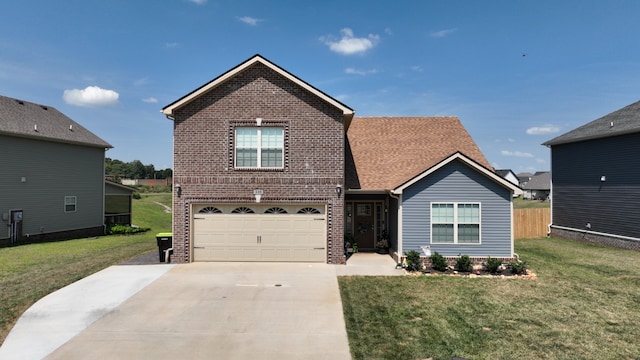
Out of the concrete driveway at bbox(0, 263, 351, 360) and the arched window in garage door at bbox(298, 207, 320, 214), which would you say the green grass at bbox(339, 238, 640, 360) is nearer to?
the concrete driveway at bbox(0, 263, 351, 360)

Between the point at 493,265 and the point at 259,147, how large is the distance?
9459 mm

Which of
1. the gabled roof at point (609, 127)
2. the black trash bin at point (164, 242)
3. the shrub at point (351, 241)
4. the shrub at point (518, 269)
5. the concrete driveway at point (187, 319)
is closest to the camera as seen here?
the concrete driveway at point (187, 319)

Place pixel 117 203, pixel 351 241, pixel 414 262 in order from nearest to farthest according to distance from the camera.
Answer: pixel 414 262, pixel 351 241, pixel 117 203

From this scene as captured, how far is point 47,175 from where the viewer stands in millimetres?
20984

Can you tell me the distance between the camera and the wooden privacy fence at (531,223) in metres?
21.7

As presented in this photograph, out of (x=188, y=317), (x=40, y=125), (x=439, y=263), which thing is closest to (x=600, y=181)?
(x=439, y=263)

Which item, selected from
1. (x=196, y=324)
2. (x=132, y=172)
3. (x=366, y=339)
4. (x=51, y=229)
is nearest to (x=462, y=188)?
(x=366, y=339)

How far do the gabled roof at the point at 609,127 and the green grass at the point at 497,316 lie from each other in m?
8.71

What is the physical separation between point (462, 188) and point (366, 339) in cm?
817

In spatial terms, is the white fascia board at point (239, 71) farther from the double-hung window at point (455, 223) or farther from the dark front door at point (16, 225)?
the dark front door at point (16, 225)

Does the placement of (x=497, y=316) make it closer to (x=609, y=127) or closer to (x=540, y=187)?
(x=609, y=127)

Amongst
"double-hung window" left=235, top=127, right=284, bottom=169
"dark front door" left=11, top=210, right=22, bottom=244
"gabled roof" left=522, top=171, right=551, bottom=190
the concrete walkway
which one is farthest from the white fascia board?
"gabled roof" left=522, top=171, right=551, bottom=190

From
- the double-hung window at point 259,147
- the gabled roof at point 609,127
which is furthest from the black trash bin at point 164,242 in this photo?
the gabled roof at point 609,127

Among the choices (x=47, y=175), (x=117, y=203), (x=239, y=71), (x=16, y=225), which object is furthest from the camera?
(x=117, y=203)
